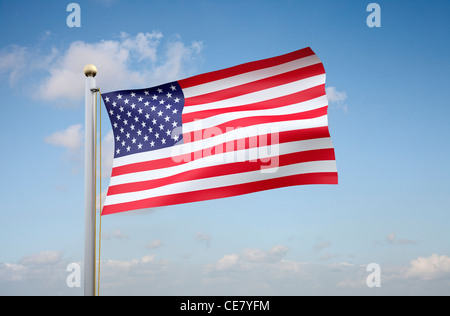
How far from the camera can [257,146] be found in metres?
10.3

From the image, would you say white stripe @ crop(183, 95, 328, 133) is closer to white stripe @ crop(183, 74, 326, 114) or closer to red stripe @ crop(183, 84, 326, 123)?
red stripe @ crop(183, 84, 326, 123)

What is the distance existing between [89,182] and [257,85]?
12.3 feet

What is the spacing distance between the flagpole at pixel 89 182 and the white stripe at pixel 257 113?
1.83 meters

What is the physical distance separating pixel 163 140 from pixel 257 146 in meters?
1.79

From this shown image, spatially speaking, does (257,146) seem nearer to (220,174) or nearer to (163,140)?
(220,174)

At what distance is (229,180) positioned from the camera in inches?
399

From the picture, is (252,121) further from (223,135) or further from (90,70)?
(90,70)

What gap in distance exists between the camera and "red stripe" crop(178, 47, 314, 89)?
10.6m

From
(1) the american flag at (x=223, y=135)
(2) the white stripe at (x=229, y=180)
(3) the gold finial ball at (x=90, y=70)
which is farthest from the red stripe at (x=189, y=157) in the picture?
(3) the gold finial ball at (x=90, y=70)

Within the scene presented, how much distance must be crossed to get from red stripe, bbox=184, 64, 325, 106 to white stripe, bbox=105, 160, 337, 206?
1.62 meters

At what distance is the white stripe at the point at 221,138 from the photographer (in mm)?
10258

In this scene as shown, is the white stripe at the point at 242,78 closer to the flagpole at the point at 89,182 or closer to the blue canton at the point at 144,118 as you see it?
the blue canton at the point at 144,118

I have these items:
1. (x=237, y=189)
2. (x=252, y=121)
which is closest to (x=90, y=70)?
(x=252, y=121)
